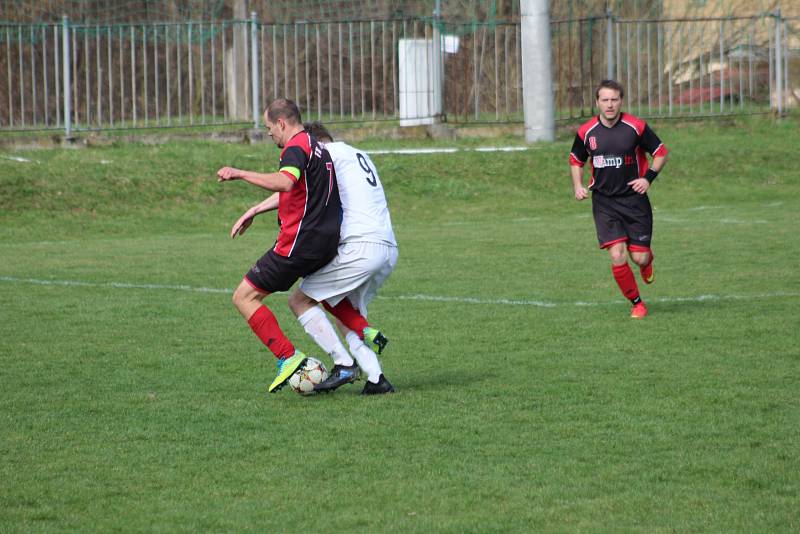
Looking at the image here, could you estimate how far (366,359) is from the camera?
23.1 ft

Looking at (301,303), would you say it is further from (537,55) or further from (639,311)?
(537,55)

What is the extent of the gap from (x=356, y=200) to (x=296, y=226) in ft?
1.30

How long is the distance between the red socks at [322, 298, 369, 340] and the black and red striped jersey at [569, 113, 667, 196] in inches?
131

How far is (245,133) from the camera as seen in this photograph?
21.9 m

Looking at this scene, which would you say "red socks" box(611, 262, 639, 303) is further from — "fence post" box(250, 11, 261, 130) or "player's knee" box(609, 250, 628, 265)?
"fence post" box(250, 11, 261, 130)

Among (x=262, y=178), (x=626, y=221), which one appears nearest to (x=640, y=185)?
(x=626, y=221)

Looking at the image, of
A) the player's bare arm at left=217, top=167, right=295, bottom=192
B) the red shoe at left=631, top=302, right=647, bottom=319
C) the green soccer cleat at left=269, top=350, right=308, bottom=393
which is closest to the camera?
the player's bare arm at left=217, top=167, right=295, bottom=192

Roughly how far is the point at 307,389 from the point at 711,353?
263cm

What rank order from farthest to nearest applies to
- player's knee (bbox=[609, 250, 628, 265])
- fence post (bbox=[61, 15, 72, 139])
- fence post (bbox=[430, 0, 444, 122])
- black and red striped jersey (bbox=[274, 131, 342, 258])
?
fence post (bbox=[430, 0, 444, 122]), fence post (bbox=[61, 15, 72, 139]), player's knee (bbox=[609, 250, 628, 265]), black and red striped jersey (bbox=[274, 131, 342, 258])

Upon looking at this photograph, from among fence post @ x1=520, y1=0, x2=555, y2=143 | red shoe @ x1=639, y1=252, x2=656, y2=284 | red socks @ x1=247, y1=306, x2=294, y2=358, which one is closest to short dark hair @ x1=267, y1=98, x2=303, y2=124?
red socks @ x1=247, y1=306, x2=294, y2=358

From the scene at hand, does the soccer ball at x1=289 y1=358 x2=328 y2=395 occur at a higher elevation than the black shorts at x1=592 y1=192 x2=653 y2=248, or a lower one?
lower

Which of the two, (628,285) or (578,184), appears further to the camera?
(578,184)

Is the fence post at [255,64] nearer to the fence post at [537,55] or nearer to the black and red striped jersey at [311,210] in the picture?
the fence post at [537,55]

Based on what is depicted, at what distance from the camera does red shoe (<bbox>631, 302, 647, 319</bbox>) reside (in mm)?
9555
